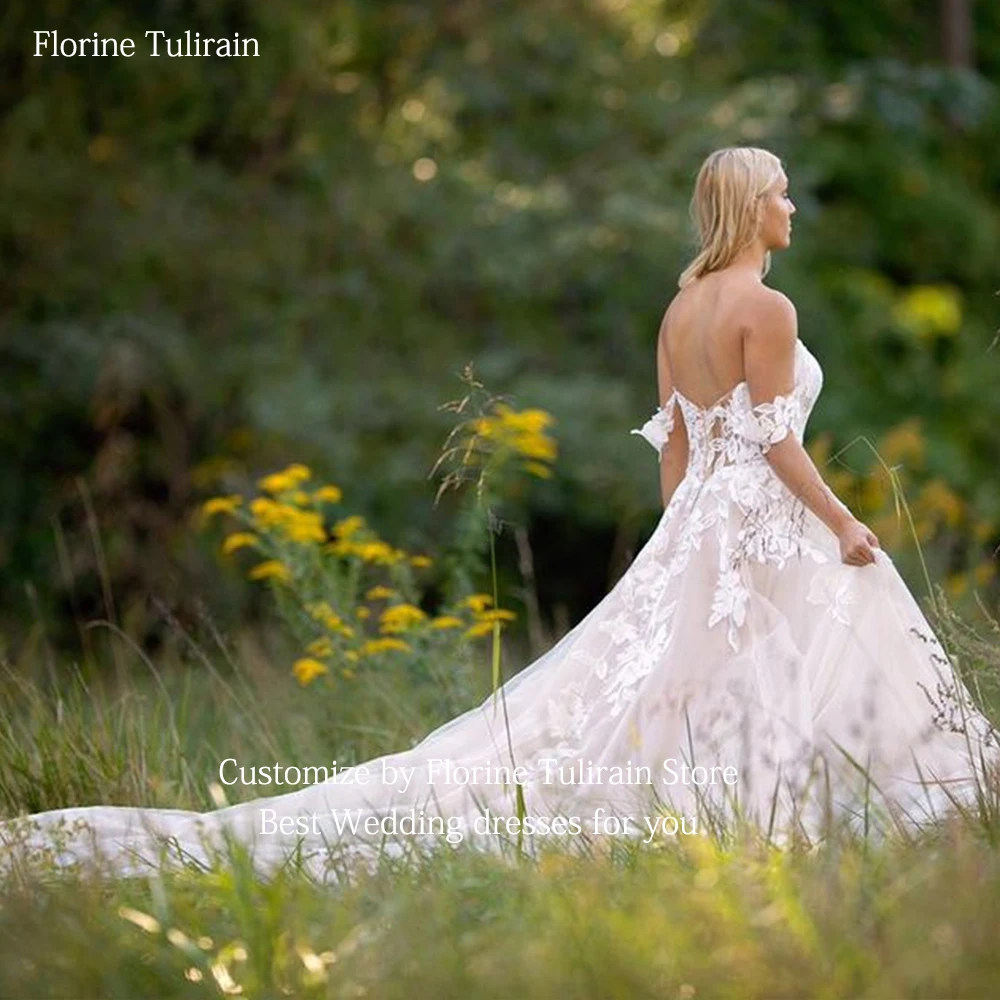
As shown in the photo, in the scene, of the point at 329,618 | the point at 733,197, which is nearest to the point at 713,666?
the point at 733,197

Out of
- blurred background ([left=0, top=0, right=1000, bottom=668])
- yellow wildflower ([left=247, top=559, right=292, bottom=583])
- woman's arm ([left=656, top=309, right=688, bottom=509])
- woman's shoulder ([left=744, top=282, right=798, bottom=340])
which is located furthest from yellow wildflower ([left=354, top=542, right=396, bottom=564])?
blurred background ([left=0, top=0, right=1000, bottom=668])

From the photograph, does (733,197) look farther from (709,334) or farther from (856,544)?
(856,544)

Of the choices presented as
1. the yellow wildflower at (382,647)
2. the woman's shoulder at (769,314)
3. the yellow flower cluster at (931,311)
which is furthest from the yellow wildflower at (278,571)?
the yellow flower cluster at (931,311)

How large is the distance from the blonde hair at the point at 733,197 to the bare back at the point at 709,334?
0.27 ft

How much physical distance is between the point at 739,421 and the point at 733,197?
0.59 m

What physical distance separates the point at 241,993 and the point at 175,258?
9650 mm

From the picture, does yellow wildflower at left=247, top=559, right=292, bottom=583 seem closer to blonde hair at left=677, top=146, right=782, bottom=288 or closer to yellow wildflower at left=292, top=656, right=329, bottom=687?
yellow wildflower at left=292, top=656, right=329, bottom=687

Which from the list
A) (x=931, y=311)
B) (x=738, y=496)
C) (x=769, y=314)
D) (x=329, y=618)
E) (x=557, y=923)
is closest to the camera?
(x=557, y=923)

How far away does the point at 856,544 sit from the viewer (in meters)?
5.12

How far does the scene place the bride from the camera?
16.1 ft

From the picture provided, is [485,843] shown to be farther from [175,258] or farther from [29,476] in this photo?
[29,476]

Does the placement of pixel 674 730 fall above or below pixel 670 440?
below

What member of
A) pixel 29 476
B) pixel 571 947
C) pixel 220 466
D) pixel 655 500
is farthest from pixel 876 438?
pixel 571 947

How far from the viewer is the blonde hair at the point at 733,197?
523cm
